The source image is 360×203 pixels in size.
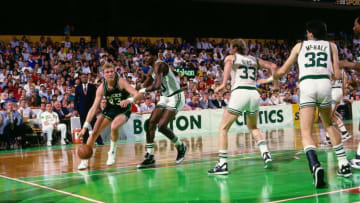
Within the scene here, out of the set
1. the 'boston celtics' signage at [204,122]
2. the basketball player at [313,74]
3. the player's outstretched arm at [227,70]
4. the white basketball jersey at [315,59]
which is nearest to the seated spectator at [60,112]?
the 'boston celtics' signage at [204,122]

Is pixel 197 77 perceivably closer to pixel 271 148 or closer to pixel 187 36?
pixel 187 36

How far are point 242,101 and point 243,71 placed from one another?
55 centimetres

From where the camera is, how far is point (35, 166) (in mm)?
11141

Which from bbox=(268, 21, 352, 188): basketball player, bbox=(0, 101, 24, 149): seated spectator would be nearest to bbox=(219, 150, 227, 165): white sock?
bbox=(268, 21, 352, 188): basketball player

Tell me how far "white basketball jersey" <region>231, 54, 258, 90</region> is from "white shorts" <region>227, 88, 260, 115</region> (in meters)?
0.13

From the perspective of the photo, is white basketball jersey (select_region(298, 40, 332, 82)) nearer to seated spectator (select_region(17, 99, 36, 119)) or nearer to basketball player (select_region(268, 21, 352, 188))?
basketball player (select_region(268, 21, 352, 188))

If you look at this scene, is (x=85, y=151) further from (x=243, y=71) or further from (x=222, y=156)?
(x=243, y=71)

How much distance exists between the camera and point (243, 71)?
868 centimetres

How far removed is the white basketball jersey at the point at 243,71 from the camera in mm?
8656

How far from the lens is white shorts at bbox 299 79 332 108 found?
7.09 meters

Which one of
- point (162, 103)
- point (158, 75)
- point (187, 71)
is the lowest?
point (162, 103)

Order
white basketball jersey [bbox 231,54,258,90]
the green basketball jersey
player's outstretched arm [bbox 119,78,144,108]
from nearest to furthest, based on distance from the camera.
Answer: white basketball jersey [bbox 231,54,258,90] → player's outstretched arm [bbox 119,78,144,108] → the green basketball jersey

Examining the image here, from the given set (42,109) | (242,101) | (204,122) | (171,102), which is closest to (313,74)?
(242,101)

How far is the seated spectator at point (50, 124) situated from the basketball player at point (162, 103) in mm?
7942
